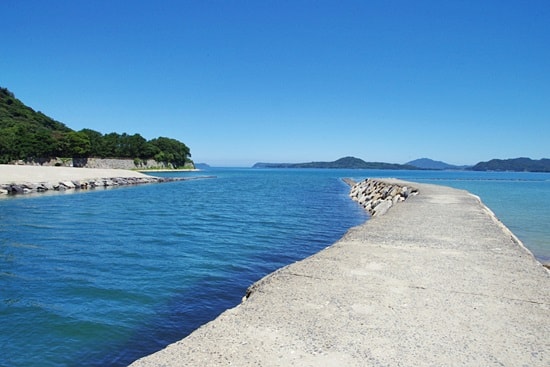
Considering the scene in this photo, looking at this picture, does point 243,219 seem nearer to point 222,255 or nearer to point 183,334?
point 222,255

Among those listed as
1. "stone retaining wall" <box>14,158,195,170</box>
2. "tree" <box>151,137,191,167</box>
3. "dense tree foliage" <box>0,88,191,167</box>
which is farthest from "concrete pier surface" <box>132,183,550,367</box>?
"tree" <box>151,137,191,167</box>

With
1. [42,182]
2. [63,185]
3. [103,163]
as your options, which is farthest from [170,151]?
[42,182]

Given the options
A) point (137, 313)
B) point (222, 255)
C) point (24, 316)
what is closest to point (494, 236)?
point (222, 255)

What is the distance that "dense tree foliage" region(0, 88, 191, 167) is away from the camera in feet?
226

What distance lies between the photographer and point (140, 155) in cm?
10450

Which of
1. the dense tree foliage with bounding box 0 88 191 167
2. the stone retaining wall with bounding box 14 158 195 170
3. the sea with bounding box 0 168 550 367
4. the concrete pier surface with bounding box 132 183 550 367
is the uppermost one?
the dense tree foliage with bounding box 0 88 191 167

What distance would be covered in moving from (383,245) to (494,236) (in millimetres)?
3307

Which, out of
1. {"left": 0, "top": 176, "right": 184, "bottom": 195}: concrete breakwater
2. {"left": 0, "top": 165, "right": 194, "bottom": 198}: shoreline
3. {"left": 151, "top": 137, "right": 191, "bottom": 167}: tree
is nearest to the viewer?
{"left": 0, "top": 176, "right": 184, "bottom": 195}: concrete breakwater

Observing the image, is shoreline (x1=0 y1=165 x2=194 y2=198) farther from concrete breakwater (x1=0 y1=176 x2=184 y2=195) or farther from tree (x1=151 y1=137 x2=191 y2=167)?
tree (x1=151 y1=137 x2=191 y2=167)

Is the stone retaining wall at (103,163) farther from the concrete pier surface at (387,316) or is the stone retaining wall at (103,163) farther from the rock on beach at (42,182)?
the concrete pier surface at (387,316)

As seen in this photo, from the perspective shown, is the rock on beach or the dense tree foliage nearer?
the rock on beach

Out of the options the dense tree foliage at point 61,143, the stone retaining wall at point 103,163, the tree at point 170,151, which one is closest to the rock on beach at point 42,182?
the dense tree foliage at point 61,143

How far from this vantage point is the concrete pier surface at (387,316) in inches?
135

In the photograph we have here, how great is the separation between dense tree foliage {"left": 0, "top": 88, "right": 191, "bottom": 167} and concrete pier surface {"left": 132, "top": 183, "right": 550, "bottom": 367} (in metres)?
77.0
